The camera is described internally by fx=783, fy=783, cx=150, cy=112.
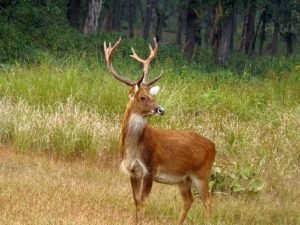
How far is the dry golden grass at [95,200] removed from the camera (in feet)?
28.0

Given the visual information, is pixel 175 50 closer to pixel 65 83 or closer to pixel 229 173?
pixel 65 83

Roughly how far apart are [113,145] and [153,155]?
4288 millimetres

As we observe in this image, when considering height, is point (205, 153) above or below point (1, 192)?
above

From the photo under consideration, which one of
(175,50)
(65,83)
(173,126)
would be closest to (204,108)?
(173,126)

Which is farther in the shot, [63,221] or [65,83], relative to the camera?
[65,83]

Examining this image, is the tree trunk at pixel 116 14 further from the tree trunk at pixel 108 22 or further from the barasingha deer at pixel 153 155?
the barasingha deer at pixel 153 155

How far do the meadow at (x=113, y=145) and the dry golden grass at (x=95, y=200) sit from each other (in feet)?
0.05

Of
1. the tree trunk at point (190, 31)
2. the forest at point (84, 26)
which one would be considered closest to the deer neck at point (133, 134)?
the forest at point (84, 26)

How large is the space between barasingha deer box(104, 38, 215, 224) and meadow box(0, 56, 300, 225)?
49 cm

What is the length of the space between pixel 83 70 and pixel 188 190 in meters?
8.17

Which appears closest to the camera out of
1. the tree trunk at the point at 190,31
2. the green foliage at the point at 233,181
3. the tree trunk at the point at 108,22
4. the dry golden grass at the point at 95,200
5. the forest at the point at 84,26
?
the dry golden grass at the point at 95,200

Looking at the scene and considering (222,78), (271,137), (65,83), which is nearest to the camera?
(271,137)

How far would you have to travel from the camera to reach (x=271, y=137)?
42.9 feet

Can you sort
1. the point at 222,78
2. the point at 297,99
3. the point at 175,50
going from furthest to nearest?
the point at 175,50, the point at 222,78, the point at 297,99
